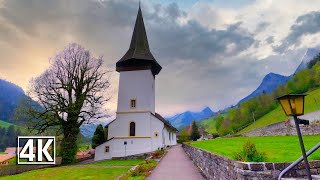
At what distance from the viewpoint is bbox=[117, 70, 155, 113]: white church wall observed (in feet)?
100

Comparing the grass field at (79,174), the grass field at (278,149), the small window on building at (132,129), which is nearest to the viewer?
the grass field at (278,149)

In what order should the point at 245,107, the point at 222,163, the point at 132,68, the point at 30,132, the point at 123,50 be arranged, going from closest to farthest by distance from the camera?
the point at 222,163 → the point at 30,132 → the point at 132,68 → the point at 123,50 → the point at 245,107

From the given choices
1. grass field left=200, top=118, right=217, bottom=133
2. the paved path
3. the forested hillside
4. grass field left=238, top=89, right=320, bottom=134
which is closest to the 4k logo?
the paved path

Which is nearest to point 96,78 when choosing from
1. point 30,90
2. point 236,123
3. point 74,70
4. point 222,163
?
point 74,70

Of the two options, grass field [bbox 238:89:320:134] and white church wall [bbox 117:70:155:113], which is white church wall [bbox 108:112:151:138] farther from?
grass field [bbox 238:89:320:134]

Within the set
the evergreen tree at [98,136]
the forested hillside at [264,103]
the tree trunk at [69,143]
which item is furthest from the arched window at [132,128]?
the forested hillside at [264,103]

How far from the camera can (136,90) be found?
3112 cm

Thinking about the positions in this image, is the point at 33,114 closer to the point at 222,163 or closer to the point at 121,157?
the point at 121,157

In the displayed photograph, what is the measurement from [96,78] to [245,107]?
200ft

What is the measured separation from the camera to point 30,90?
26.7 metres

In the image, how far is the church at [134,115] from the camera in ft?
95.0

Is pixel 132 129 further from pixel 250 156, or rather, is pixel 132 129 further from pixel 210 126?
pixel 210 126

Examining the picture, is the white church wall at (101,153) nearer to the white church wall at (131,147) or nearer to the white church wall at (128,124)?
the white church wall at (131,147)

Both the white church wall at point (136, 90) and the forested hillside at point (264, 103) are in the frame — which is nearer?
the white church wall at point (136, 90)
